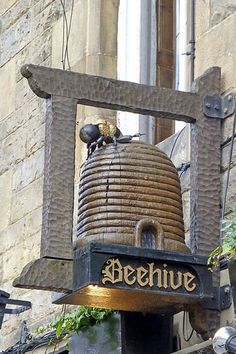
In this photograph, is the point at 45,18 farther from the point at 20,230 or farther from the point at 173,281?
the point at 173,281

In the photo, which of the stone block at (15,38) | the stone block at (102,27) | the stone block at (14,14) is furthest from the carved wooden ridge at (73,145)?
the stone block at (14,14)

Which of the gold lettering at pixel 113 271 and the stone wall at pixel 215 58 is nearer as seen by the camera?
the gold lettering at pixel 113 271

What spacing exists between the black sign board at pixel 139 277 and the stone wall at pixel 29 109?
194cm

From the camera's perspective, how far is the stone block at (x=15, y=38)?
32.6ft

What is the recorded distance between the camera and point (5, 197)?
9.80m

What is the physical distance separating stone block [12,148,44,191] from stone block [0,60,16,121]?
1.60 feet

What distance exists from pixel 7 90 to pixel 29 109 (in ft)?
1.67

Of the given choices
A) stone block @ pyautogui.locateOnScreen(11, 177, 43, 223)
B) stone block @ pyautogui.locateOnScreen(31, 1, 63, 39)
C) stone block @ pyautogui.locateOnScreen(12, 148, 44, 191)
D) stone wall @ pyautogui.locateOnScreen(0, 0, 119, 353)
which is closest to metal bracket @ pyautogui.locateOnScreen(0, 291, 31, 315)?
stone wall @ pyautogui.locateOnScreen(0, 0, 119, 353)

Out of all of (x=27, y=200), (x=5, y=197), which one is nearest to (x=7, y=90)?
(x=5, y=197)

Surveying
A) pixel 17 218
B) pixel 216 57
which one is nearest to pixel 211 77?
pixel 216 57

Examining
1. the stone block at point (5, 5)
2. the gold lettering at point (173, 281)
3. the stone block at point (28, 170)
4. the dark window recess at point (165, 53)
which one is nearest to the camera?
the gold lettering at point (173, 281)

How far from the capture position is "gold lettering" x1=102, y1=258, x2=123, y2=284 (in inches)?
259

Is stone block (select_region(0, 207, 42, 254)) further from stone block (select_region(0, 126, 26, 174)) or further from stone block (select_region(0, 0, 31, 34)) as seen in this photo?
stone block (select_region(0, 0, 31, 34))

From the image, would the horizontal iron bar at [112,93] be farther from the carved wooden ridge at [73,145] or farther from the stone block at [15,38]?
the stone block at [15,38]
